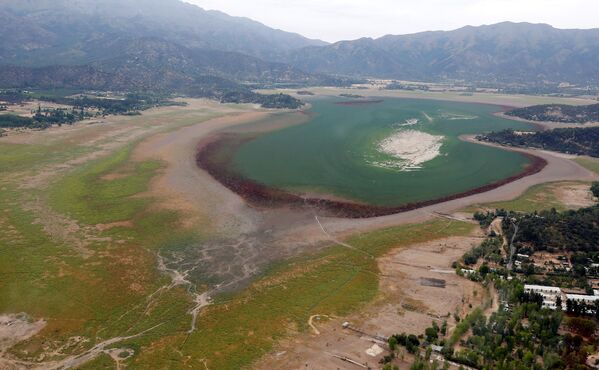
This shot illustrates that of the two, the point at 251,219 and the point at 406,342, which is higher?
the point at 251,219

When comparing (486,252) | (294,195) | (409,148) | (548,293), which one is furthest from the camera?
(409,148)

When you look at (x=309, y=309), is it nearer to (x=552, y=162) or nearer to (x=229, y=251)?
(x=229, y=251)

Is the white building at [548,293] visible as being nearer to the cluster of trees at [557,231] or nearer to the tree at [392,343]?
the cluster of trees at [557,231]

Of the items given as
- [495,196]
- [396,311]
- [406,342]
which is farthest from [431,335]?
[495,196]

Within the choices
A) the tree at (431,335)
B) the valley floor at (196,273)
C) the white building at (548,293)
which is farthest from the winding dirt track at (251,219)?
the white building at (548,293)

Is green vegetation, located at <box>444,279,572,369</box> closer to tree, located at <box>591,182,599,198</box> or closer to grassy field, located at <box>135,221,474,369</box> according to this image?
grassy field, located at <box>135,221,474,369</box>

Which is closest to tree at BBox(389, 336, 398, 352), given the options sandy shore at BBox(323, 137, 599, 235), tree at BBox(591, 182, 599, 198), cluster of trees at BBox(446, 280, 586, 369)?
cluster of trees at BBox(446, 280, 586, 369)

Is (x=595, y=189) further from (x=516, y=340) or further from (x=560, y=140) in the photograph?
(x=516, y=340)
